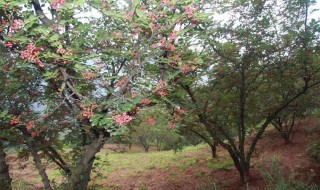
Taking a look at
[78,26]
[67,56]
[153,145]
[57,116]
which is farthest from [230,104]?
[153,145]

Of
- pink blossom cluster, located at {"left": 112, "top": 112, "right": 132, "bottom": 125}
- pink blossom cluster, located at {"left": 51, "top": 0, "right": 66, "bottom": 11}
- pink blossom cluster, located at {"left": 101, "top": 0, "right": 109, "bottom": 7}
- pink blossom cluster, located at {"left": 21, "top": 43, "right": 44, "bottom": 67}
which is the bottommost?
pink blossom cluster, located at {"left": 112, "top": 112, "right": 132, "bottom": 125}

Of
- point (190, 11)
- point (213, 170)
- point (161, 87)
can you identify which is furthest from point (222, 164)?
point (190, 11)

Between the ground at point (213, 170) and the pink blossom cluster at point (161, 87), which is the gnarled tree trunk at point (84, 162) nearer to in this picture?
the pink blossom cluster at point (161, 87)

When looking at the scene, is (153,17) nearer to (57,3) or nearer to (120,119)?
(57,3)

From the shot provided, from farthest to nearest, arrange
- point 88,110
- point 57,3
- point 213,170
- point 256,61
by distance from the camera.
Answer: point 213,170 < point 256,61 < point 88,110 < point 57,3

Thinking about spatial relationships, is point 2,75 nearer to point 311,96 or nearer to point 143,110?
point 143,110

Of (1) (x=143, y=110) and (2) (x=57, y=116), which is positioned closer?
(1) (x=143, y=110)

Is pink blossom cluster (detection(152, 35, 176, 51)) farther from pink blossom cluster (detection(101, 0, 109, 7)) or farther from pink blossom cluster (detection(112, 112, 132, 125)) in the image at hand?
pink blossom cluster (detection(112, 112, 132, 125))

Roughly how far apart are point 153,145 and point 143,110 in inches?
1363

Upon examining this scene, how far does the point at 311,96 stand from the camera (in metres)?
9.17

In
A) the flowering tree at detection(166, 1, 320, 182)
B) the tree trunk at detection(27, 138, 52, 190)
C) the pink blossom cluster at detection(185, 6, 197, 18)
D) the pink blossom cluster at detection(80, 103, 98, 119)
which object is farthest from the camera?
the flowering tree at detection(166, 1, 320, 182)

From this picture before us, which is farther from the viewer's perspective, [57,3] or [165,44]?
[165,44]

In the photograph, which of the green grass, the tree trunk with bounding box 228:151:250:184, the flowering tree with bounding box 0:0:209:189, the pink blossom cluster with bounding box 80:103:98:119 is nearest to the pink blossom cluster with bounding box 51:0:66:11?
the flowering tree with bounding box 0:0:209:189

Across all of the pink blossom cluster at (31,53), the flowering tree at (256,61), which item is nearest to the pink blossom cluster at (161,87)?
the pink blossom cluster at (31,53)
